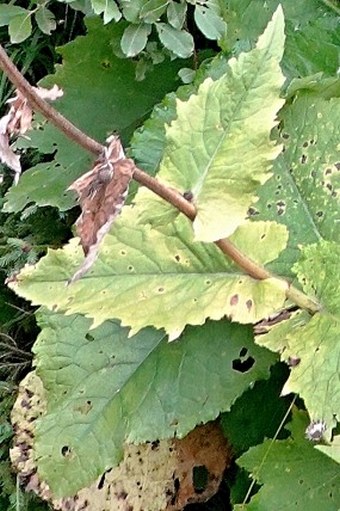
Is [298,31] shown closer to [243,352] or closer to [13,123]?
[243,352]

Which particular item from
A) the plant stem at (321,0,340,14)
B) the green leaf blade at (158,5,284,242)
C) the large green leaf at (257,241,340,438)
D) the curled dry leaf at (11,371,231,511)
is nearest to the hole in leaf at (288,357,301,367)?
the large green leaf at (257,241,340,438)

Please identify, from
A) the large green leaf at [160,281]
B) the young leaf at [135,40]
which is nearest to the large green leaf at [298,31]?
the young leaf at [135,40]

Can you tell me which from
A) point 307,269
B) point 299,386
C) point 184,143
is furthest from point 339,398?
point 184,143

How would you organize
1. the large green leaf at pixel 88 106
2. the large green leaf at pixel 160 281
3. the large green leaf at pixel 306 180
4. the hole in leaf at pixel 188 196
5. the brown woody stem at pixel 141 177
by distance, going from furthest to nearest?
the large green leaf at pixel 88 106 → the large green leaf at pixel 306 180 → the large green leaf at pixel 160 281 → the hole in leaf at pixel 188 196 → the brown woody stem at pixel 141 177

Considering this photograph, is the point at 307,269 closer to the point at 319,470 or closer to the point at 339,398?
the point at 339,398

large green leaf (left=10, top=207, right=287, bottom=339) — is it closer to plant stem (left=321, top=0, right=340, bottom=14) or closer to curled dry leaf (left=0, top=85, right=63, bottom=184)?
curled dry leaf (left=0, top=85, right=63, bottom=184)

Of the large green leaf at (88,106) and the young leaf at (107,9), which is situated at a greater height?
the young leaf at (107,9)

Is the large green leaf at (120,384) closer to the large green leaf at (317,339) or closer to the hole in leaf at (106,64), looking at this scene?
the large green leaf at (317,339)
